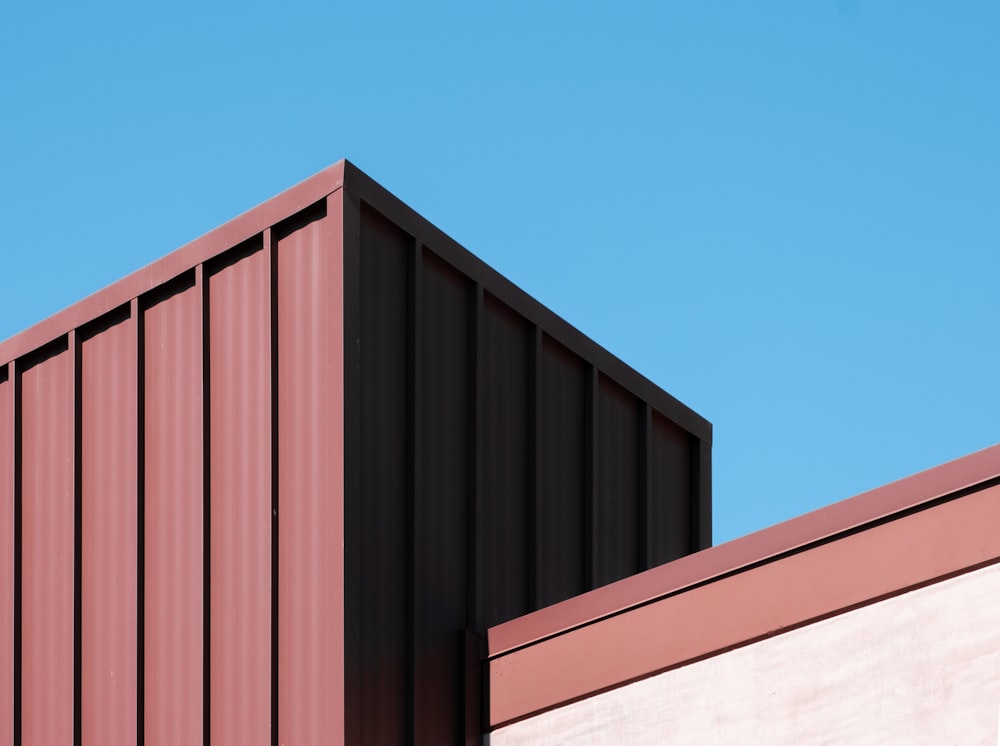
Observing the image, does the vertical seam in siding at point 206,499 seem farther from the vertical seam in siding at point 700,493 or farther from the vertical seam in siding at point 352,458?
the vertical seam in siding at point 700,493

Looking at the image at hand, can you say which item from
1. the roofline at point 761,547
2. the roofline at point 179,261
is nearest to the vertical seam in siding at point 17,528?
the roofline at point 179,261

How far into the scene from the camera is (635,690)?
8.20m

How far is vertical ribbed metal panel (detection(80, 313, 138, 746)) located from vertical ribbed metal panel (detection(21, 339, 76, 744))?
0.12 m

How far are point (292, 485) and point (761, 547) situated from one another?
2.73 metres

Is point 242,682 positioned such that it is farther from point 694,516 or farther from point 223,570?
point 694,516

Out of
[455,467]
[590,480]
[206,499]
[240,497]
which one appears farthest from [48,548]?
[590,480]

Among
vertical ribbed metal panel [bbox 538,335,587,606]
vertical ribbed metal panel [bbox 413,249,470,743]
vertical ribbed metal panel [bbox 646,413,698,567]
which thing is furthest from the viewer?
vertical ribbed metal panel [bbox 646,413,698,567]

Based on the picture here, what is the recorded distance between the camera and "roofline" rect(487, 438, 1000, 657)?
7352 mm

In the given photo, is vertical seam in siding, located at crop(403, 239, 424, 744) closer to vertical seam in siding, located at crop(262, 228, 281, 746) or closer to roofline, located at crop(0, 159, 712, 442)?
roofline, located at crop(0, 159, 712, 442)

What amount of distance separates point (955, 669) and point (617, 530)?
13.7ft

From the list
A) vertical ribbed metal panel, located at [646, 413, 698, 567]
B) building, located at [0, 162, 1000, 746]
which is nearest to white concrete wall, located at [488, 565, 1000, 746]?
building, located at [0, 162, 1000, 746]

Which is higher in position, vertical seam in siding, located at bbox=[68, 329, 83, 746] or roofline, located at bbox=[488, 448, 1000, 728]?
vertical seam in siding, located at bbox=[68, 329, 83, 746]

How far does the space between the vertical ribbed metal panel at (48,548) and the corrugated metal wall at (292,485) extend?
2 centimetres

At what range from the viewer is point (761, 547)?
7922mm
